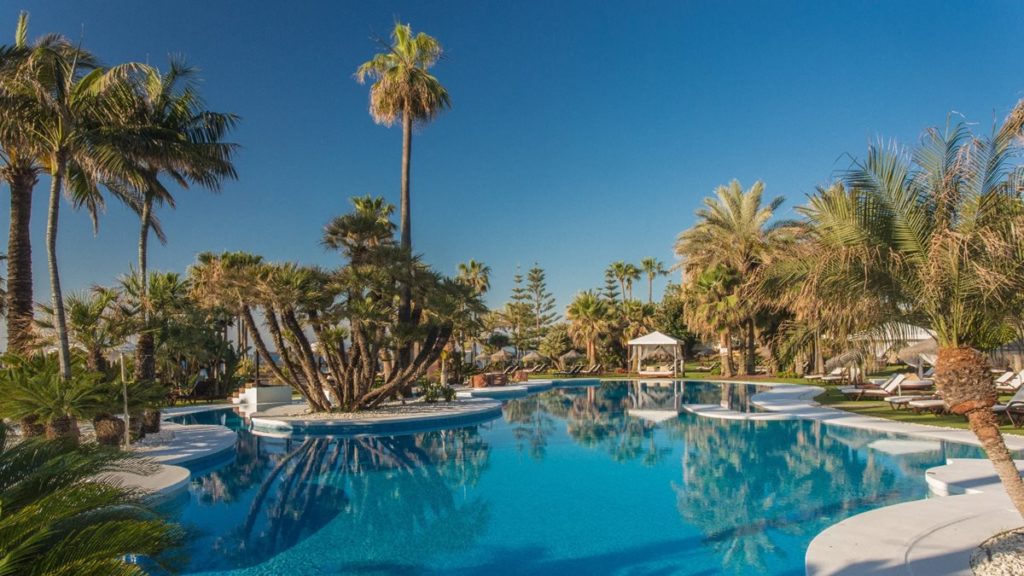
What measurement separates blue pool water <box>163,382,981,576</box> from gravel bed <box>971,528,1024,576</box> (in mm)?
1420

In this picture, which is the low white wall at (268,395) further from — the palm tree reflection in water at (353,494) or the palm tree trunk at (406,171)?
the palm tree trunk at (406,171)

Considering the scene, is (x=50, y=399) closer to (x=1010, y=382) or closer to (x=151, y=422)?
(x=151, y=422)

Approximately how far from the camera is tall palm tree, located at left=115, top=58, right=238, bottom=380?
10.8 metres

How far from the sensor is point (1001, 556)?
14.5 feet

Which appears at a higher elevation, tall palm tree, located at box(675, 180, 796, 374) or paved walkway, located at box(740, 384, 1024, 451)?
tall palm tree, located at box(675, 180, 796, 374)

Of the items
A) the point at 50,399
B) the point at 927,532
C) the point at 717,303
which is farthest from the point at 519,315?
the point at 927,532

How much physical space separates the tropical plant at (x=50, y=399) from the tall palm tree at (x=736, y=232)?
79.3 ft

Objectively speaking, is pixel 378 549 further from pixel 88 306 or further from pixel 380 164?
pixel 380 164

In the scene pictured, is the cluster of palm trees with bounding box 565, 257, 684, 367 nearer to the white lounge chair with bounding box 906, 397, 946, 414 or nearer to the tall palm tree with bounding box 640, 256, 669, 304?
the tall palm tree with bounding box 640, 256, 669, 304

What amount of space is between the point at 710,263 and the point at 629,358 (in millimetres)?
10499

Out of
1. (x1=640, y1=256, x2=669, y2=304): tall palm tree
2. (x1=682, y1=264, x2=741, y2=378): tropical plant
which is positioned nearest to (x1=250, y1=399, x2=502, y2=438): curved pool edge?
(x1=682, y1=264, x2=741, y2=378): tropical plant

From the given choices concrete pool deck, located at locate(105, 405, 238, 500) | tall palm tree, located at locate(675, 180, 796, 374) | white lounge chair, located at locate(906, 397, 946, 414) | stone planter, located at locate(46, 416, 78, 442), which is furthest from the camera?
tall palm tree, located at locate(675, 180, 796, 374)

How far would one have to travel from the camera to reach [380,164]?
1006 inches

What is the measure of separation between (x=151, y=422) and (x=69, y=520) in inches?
445
